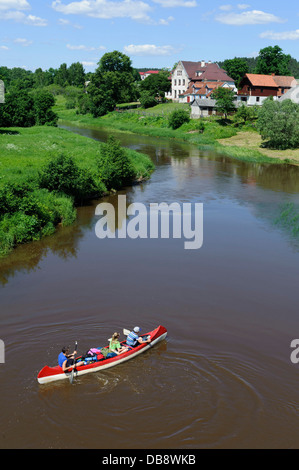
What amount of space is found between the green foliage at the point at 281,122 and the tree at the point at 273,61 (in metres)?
54.1

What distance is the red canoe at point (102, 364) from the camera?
1451 centimetres

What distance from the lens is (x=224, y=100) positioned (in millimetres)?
75938

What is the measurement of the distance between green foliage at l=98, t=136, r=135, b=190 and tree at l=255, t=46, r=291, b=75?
8117 cm

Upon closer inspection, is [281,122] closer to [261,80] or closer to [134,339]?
[261,80]

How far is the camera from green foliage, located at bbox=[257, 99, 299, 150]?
5703 cm

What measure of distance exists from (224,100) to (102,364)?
227 ft

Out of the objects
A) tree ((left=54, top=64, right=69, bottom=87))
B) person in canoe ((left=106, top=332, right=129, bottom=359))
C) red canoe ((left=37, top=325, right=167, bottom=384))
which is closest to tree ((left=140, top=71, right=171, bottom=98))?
tree ((left=54, top=64, right=69, bottom=87))

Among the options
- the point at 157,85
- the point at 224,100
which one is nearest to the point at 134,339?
the point at 224,100

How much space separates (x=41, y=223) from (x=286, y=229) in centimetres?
1777

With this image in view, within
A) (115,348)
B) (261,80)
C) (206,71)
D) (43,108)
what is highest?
(206,71)

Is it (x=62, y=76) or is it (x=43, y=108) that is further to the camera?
(x=62, y=76)

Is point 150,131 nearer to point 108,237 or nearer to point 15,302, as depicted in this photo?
point 108,237

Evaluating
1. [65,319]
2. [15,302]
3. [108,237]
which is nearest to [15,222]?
[108,237]

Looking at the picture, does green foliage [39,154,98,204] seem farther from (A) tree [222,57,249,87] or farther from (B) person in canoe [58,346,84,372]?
(A) tree [222,57,249,87]
